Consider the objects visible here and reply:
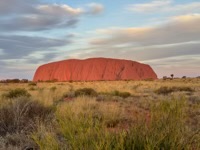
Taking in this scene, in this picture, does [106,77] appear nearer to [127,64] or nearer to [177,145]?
[127,64]

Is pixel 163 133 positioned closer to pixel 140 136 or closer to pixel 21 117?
pixel 140 136

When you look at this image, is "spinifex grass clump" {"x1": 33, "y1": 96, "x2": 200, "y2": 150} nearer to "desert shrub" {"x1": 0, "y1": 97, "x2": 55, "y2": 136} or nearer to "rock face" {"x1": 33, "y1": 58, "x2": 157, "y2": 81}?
"desert shrub" {"x1": 0, "y1": 97, "x2": 55, "y2": 136}

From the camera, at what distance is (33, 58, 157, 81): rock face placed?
177 meters

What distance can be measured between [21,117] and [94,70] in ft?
558

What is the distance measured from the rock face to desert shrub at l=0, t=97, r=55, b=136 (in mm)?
160096

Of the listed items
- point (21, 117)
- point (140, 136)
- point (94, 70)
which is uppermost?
point (94, 70)

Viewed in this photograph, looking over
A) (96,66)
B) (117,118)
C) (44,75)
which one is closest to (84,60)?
(96,66)

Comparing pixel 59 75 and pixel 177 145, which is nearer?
pixel 177 145

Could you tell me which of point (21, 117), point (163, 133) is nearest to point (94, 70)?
point (21, 117)

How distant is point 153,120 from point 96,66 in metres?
178

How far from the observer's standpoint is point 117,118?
39.2ft

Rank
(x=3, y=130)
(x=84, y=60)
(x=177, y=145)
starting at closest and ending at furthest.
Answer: (x=177, y=145)
(x=3, y=130)
(x=84, y=60)

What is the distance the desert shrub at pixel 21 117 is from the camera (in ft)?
31.4

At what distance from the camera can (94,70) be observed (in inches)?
7106
